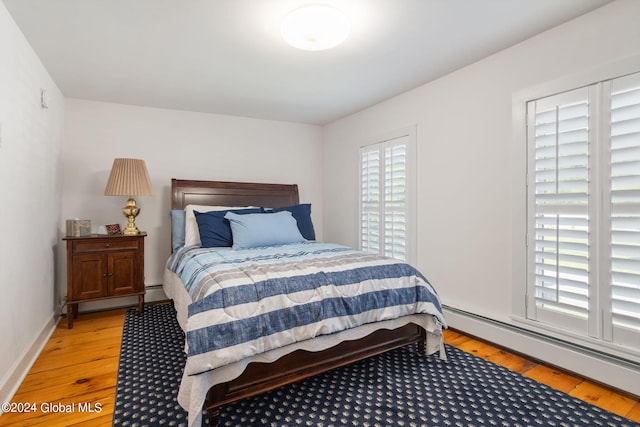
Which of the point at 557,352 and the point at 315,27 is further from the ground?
the point at 315,27

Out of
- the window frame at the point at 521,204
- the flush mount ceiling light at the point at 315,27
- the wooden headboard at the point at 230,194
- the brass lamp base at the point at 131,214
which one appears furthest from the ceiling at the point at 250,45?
the brass lamp base at the point at 131,214

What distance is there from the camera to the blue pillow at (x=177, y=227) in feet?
11.4

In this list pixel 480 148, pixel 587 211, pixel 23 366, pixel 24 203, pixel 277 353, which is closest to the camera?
pixel 277 353

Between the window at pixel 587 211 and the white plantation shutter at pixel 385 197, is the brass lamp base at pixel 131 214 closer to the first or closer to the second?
the white plantation shutter at pixel 385 197

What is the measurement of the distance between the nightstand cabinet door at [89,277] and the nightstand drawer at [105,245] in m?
0.07

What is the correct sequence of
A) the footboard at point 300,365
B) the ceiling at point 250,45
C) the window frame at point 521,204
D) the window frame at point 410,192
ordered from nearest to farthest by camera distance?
the footboard at point 300,365 → the ceiling at point 250,45 → the window frame at point 521,204 → the window frame at point 410,192

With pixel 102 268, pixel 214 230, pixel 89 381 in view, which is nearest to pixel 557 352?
pixel 214 230

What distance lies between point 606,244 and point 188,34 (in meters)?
2.96

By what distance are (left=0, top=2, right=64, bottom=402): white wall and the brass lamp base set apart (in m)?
0.60

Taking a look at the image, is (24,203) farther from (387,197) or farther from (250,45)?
(387,197)

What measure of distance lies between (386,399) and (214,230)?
2.14 m

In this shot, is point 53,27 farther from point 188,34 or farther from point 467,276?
point 467,276

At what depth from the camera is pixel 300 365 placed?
1896mm

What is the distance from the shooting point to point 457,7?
6.35 feet
